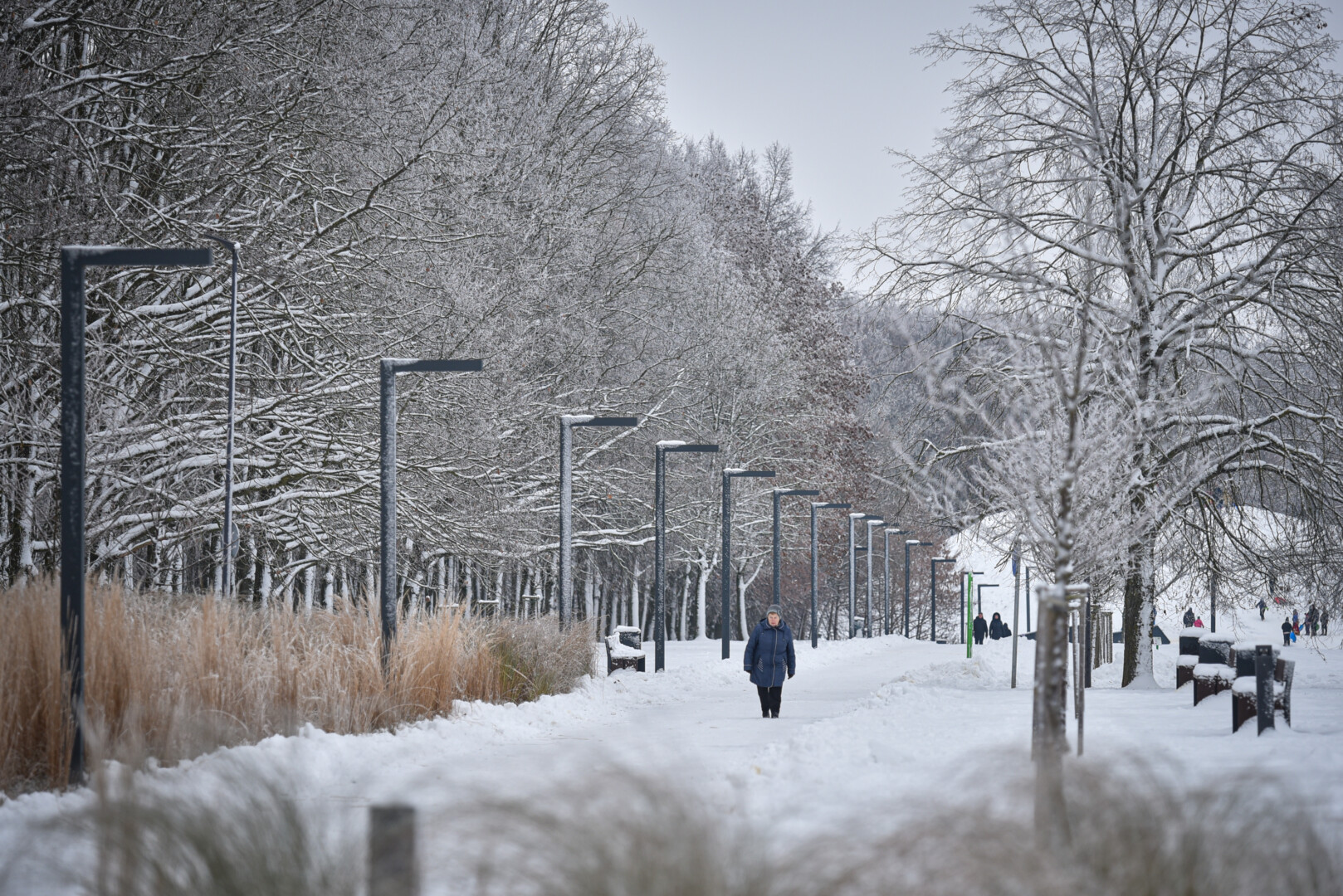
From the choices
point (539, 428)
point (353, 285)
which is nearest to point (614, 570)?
point (539, 428)

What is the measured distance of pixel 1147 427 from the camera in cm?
2006

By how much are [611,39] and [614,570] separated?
25232mm

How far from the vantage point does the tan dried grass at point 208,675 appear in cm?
970

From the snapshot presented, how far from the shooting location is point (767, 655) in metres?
18.4

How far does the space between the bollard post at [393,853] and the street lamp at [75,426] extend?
269 inches

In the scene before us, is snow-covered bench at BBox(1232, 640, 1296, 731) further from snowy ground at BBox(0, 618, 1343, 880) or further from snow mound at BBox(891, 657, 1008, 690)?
snow mound at BBox(891, 657, 1008, 690)

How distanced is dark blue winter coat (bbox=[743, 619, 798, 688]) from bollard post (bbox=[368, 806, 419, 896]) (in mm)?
14478

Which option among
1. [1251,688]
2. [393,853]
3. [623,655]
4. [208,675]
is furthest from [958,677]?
[393,853]

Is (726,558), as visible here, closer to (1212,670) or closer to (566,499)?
(566,499)

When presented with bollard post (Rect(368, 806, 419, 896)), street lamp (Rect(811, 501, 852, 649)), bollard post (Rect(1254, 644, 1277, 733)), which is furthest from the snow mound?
bollard post (Rect(368, 806, 419, 896))

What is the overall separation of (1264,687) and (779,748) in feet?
14.9

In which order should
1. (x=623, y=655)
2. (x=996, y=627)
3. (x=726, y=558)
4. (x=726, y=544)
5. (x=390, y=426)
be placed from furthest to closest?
(x=996, y=627)
(x=726, y=558)
(x=726, y=544)
(x=623, y=655)
(x=390, y=426)

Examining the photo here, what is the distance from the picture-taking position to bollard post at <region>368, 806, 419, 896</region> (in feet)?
12.9

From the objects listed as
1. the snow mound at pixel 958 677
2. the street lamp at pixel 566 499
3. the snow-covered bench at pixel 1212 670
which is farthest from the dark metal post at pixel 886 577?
the snow-covered bench at pixel 1212 670
